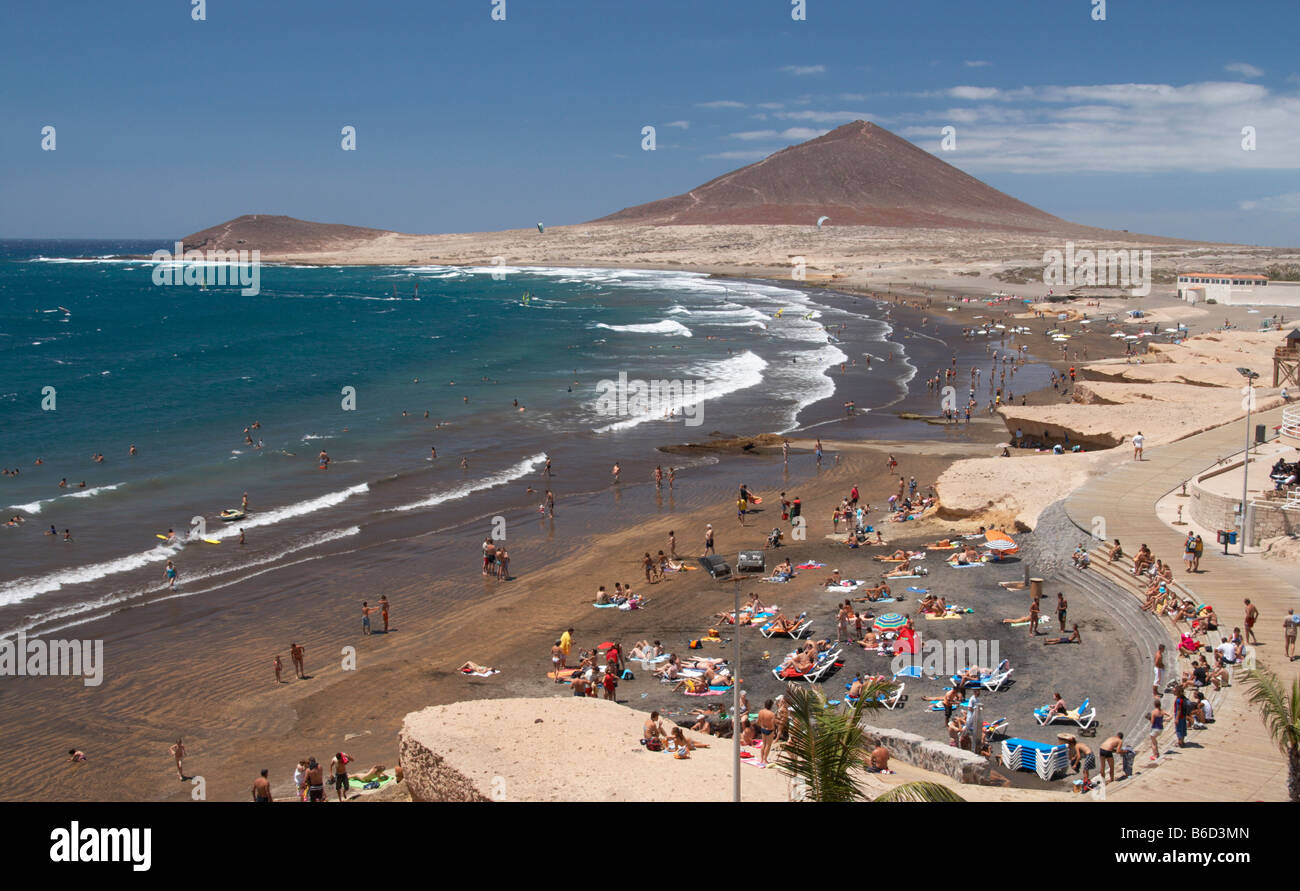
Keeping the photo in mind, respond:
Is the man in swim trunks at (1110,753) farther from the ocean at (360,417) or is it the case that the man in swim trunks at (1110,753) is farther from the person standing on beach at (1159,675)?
the ocean at (360,417)

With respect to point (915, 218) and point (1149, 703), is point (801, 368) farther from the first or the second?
point (915, 218)

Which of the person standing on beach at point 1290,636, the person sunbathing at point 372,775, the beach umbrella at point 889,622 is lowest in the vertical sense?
the person sunbathing at point 372,775

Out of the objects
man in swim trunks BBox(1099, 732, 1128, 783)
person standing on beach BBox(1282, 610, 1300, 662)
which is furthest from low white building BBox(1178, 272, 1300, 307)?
man in swim trunks BBox(1099, 732, 1128, 783)

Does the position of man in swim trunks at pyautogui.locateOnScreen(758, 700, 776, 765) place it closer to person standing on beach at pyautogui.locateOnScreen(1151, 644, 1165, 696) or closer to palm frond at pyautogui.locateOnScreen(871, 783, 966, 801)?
person standing on beach at pyautogui.locateOnScreen(1151, 644, 1165, 696)

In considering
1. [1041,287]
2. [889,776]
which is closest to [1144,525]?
[889,776]

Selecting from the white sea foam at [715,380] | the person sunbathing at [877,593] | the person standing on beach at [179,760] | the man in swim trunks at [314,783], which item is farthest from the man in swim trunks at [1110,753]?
the white sea foam at [715,380]

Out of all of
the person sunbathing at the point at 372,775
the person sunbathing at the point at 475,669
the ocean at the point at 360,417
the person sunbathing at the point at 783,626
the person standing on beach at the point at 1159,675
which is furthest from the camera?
the ocean at the point at 360,417
